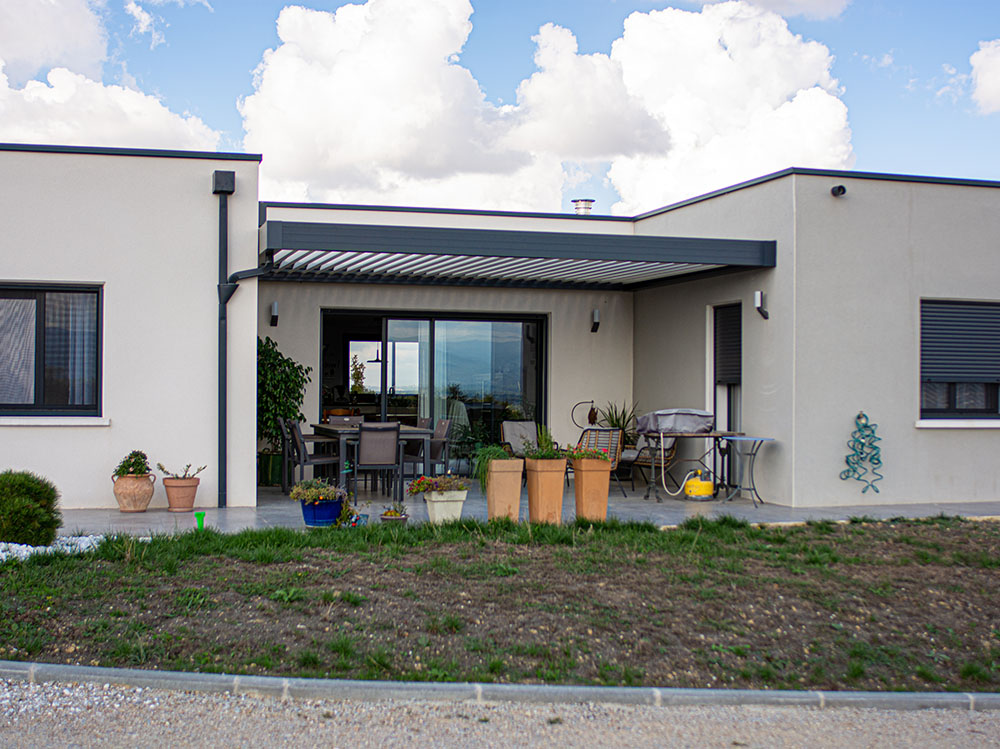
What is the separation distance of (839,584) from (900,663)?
126 cm

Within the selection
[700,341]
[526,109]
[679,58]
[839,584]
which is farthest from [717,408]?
[526,109]

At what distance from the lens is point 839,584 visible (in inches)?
247

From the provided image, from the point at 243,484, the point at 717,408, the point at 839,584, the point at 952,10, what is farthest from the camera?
the point at 952,10

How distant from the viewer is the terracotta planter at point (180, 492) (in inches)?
370

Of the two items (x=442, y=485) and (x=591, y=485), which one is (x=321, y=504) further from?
(x=591, y=485)

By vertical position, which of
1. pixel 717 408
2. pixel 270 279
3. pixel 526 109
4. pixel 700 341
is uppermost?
pixel 526 109

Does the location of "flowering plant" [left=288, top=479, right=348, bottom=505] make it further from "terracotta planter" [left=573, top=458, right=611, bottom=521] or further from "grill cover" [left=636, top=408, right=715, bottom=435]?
→ "grill cover" [left=636, top=408, right=715, bottom=435]

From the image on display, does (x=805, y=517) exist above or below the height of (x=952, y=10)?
below

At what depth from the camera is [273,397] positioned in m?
11.8

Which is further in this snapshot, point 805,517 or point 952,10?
point 952,10

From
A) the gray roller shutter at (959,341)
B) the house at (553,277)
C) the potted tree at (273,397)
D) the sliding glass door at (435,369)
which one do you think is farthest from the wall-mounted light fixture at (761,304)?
the potted tree at (273,397)

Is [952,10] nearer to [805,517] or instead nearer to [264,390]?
[805,517]

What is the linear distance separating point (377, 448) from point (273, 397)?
238 centimetres

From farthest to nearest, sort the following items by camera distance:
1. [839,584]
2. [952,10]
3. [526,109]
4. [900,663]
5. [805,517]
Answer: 1. [526,109]
2. [952,10]
3. [805,517]
4. [839,584]
5. [900,663]
